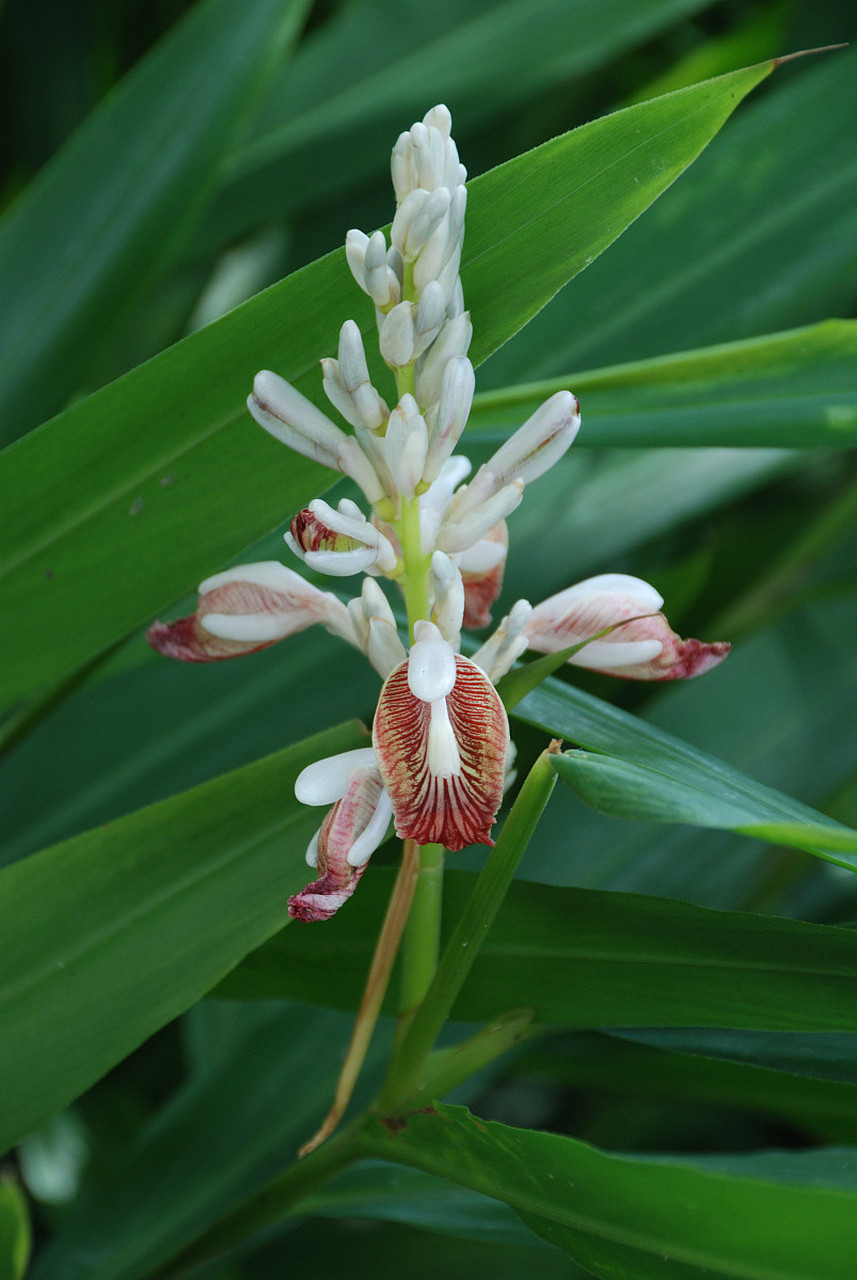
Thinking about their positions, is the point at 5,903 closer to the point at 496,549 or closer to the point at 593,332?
the point at 496,549

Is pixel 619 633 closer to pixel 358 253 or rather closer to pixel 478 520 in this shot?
pixel 478 520

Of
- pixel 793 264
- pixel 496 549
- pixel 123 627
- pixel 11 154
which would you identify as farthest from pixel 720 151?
pixel 11 154

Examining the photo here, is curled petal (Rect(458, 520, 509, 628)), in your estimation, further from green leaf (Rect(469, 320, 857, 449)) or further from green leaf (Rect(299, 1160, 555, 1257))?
green leaf (Rect(299, 1160, 555, 1257))

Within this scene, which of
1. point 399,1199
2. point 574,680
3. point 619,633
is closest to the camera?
point 619,633

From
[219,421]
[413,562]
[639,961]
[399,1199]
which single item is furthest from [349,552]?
[399,1199]

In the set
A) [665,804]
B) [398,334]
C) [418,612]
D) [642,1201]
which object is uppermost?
[398,334]

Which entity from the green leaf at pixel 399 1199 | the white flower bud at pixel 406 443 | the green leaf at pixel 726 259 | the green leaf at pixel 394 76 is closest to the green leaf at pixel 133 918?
the white flower bud at pixel 406 443

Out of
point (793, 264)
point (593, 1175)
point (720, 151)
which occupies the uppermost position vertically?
point (720, 151)
